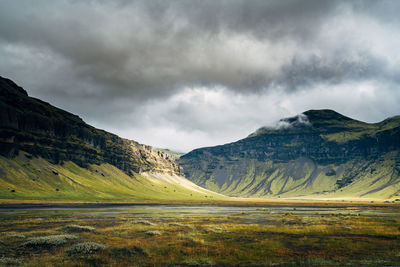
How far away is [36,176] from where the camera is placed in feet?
612

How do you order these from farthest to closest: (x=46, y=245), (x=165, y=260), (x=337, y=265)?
(x=46, y=245)
(x=165, y=260)
(x=337, y=265)

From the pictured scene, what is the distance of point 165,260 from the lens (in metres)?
28.5

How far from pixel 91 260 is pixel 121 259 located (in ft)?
9.59

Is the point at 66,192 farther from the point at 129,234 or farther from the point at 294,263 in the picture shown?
the point at 294,263

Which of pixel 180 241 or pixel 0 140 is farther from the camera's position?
pixel 0 140

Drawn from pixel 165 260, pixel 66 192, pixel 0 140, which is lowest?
pixel 66 192

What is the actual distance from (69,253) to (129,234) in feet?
46.2

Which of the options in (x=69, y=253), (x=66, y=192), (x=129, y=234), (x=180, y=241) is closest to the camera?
(x=69, y=253)

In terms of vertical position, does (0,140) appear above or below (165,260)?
above

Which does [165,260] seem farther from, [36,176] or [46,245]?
[36,176]

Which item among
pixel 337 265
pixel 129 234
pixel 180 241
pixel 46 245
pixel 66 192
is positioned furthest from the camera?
pixel 66 192

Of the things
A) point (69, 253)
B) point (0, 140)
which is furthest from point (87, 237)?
point (0, 140)

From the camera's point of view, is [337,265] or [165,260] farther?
[165,260]

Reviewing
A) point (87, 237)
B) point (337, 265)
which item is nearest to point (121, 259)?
point (87, 237)
